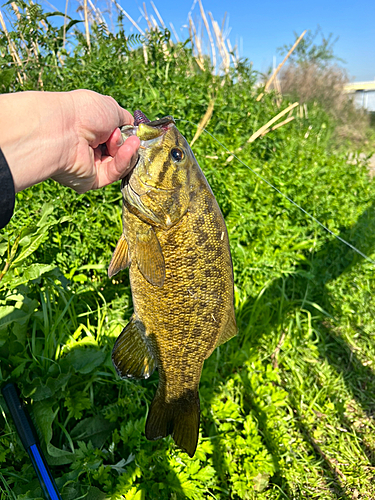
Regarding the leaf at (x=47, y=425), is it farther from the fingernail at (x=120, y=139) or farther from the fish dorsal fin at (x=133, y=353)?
the fingernail at (x=120, y=139)

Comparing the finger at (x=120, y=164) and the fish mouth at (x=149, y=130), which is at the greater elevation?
the fish mouth at (x=149, y=130)

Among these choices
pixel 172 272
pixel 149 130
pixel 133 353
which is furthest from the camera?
pixel 133 353

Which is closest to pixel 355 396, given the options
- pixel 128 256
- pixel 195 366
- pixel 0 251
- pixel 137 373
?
pixel 195 366

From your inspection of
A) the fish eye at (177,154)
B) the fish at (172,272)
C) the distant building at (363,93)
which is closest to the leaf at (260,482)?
the fish at (172,272)

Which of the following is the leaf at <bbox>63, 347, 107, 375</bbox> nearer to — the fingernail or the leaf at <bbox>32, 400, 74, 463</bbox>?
the leaf at <bbox>32, 400, 74, 463</bbox>

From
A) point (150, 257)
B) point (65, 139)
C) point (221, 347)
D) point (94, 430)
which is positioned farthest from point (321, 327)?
point (65, 139)

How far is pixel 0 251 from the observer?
2.25 metres

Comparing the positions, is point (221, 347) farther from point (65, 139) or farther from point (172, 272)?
point (65, 139)

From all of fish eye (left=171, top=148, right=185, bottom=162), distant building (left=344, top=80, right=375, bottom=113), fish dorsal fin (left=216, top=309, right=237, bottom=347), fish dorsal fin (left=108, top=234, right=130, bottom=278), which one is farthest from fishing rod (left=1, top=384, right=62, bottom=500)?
distant building (left=344, top=80, right=375, bottom=113)

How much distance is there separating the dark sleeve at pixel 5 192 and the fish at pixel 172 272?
1.91 feet

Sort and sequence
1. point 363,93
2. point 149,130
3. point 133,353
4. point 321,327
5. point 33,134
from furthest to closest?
point 363,93
point 321,327
point 133,353
point 149,130
point 33,134

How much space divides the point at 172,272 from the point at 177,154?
548mm

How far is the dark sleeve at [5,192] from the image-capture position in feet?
4.03

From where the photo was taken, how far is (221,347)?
3311mm
